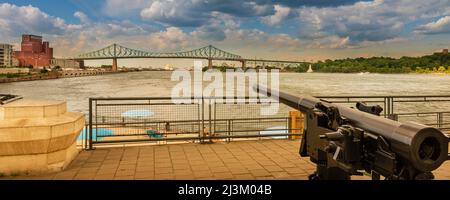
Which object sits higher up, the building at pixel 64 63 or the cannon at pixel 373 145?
the building at pixel 64 63

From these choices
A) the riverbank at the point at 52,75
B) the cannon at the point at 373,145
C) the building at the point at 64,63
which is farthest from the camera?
the building at the point at 64,63

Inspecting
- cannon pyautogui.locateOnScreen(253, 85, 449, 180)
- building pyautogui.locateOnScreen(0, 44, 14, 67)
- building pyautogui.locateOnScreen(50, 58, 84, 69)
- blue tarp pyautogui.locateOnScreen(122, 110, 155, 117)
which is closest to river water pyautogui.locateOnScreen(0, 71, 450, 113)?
blue tarp pyautogui.locateOnScreen(122, 110, 155, 117)

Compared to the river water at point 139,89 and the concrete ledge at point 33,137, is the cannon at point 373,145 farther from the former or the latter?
the river water at point 139,89

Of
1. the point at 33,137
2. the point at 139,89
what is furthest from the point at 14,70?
the point at 33,137

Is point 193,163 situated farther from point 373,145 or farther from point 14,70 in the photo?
point 14,70

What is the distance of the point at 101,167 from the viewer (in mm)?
5664

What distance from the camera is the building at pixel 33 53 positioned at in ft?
363

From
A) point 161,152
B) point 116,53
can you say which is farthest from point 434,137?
point 116,53

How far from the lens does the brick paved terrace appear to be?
17.2 ft

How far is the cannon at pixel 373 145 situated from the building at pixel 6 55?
160m

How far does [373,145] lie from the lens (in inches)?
97.4

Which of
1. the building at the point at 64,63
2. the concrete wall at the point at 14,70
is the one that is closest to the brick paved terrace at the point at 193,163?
the concrete wall at the point at 14,70

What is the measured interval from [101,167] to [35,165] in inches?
33.9

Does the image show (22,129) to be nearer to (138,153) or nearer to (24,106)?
(24,106)
